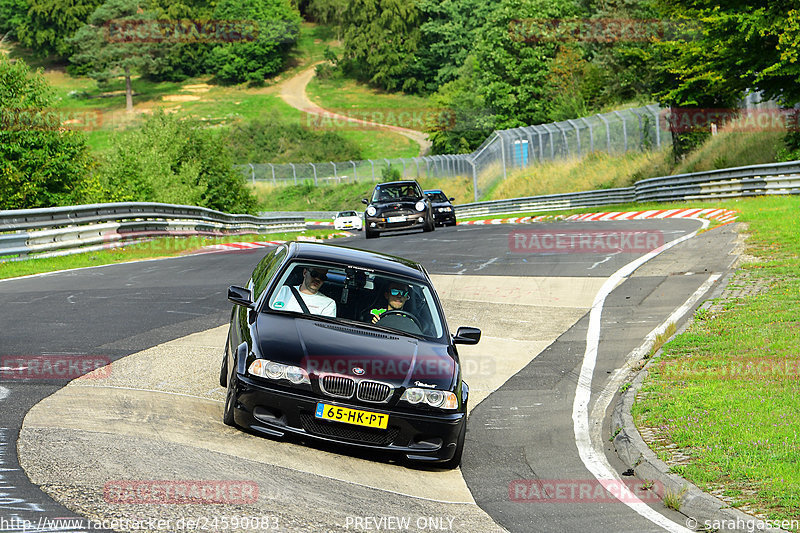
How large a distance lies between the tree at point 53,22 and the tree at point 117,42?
7.13 m

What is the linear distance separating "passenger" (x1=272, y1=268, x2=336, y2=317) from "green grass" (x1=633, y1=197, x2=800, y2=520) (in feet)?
9.46

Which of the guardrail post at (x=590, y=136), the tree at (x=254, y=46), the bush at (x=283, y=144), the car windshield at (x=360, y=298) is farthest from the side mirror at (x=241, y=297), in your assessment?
the tree at (x=254, y=46)

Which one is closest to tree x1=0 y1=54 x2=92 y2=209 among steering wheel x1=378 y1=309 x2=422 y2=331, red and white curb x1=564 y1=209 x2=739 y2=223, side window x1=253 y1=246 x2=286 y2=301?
red and white curb x1=564 y1=209 x2=739 y2=223

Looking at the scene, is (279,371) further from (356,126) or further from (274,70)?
(274,70)

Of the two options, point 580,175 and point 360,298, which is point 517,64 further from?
point 360,298

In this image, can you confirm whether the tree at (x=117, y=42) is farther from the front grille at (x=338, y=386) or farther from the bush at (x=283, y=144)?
the front grille at (x=338, y=386)

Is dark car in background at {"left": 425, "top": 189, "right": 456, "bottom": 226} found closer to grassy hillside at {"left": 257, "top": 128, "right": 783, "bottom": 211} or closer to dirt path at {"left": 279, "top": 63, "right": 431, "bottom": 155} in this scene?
grassy hillside at {"left": 257, "top": 128, "right": 783, "bottom": 211}

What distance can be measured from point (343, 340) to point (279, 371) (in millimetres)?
675

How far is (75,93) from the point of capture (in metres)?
128

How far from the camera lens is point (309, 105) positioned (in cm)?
12656

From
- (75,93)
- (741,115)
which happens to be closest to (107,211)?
(741,115)

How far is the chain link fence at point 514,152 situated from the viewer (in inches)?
1874

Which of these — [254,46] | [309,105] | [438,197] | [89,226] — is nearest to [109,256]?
[89,226]

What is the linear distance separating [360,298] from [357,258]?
0.50 m
